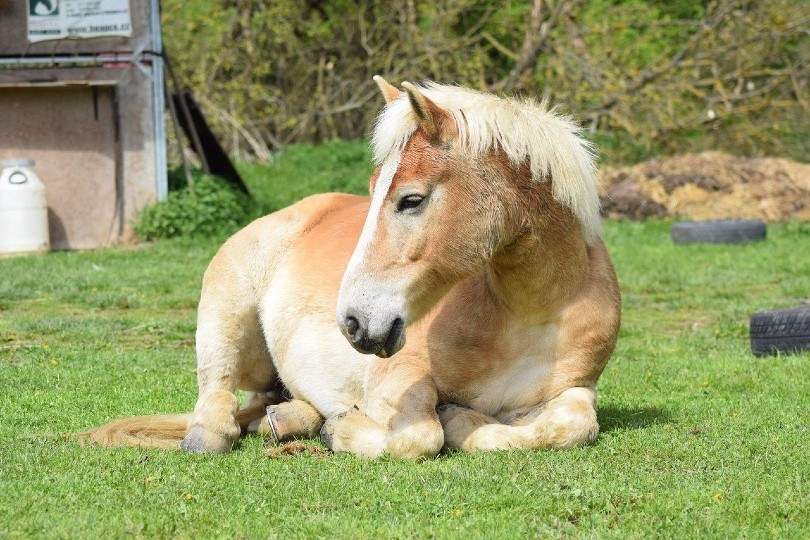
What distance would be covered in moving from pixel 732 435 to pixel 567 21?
52.8 feet

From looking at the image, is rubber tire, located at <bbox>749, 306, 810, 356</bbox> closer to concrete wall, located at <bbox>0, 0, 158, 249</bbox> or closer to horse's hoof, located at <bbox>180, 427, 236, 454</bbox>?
horse's hoof, located at <bbox>180, 427, 236, 454</bbox>

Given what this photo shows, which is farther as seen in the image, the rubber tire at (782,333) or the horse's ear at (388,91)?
the rubber tire at (782,333)

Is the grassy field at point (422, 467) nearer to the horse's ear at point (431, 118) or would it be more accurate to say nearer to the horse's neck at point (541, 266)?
the horse's neck at point (541, 266)

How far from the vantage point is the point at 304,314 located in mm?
5598

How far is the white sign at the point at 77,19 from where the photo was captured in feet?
47.1

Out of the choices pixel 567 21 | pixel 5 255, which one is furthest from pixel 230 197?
pixel 567 21

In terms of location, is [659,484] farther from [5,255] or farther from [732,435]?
[5,255]

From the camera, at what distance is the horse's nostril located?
4281mm

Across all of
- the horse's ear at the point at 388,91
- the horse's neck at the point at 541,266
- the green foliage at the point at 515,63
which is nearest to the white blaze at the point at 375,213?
the horse's ear at the point at 388,91

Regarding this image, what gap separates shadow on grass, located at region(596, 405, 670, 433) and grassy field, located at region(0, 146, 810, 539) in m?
0.02

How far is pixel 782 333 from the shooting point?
7.45m

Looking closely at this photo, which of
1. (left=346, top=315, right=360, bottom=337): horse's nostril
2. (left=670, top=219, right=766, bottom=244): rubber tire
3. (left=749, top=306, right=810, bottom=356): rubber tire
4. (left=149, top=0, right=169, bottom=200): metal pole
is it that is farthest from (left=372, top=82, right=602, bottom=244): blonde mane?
(left=149, top=0, right=169, bottom=200): metal pole

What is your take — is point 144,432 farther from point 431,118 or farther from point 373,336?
point 431,118

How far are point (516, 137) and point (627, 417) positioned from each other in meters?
1.76
